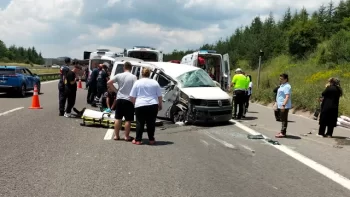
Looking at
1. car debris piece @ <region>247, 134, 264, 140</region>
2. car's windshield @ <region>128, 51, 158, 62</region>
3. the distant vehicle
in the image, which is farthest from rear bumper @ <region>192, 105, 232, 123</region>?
car's windshield @ <region>128, 51, 158, 62</region>

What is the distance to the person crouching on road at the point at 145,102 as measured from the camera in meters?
8.86

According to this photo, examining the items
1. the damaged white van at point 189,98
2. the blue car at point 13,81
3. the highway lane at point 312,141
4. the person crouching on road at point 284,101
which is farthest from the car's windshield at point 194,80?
the blue car at point 13,81

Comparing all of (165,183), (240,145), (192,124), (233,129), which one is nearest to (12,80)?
(192,124)

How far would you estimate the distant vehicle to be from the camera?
24.9 meters

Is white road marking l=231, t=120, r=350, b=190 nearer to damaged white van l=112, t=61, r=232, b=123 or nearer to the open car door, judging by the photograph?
damaged white van l=112, t=61, r=232, b=123

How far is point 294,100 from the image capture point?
18.4m

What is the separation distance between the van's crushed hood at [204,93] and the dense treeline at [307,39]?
26.6 metres

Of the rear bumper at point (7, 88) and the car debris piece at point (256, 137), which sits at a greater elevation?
the rear bumper at point (7, 88)

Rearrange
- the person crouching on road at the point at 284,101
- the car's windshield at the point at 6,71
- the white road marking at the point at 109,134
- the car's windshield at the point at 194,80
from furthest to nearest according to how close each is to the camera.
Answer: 1. the car's windshield at the point at 6,71
2. the car's windshield at the point at 194,80
3. the person crouching on road at the point at 284,101
4. the white road marking at the point at 109,134

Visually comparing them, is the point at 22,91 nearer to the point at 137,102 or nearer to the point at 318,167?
the point at 137,102

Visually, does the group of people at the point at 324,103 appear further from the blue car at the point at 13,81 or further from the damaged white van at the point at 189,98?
the blue car at the point at 13,81

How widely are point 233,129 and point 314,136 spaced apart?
87.1 inches

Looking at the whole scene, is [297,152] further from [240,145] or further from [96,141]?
[96,141]

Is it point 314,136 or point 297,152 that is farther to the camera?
point 314,136
